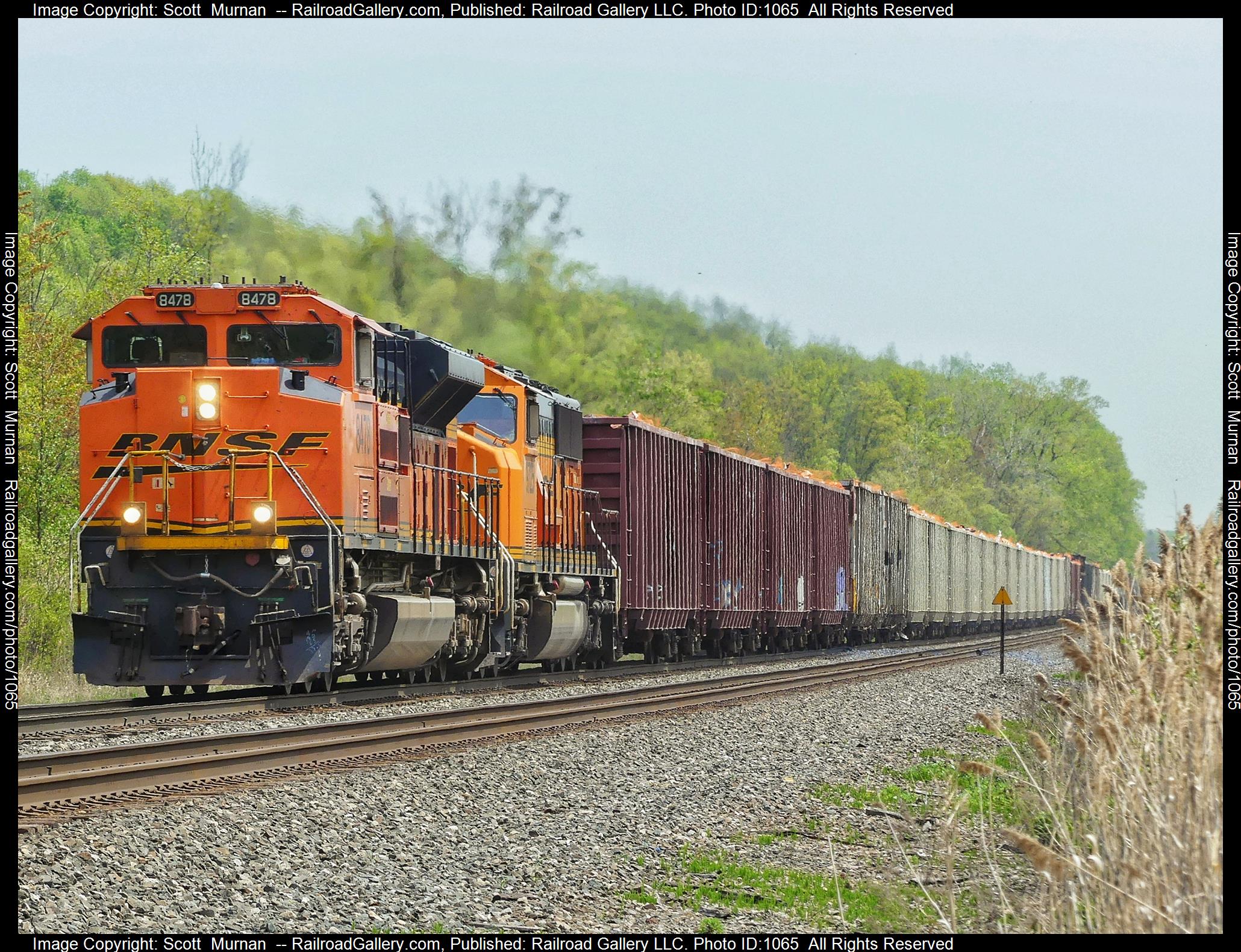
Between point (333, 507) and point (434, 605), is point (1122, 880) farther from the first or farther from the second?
point (434, 605)

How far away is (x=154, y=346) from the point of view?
573 inches

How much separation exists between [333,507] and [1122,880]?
1039 centimetres

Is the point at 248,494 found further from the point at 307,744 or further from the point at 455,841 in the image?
the point at 455,841

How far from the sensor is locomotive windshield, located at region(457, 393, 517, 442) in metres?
18.9

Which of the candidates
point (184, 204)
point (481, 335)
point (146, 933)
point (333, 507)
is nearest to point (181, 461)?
Answer: point (333, 507)

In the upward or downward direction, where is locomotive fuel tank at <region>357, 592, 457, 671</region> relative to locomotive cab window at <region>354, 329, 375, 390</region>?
downward

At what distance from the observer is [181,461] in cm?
1398

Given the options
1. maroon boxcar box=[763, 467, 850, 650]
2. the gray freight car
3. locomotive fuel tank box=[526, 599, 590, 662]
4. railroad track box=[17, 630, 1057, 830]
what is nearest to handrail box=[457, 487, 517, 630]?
locomotive fuel tank box=[526, 599, 590, 662]

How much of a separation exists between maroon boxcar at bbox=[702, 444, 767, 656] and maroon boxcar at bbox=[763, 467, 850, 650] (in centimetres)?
48

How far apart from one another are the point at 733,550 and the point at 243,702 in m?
14.5

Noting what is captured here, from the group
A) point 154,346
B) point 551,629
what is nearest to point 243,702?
point 154,346

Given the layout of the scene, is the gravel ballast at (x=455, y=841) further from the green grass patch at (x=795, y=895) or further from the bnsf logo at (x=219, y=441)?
the bnsf logo at (x=219, y=441)

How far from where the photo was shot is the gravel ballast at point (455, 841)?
21.1 feet

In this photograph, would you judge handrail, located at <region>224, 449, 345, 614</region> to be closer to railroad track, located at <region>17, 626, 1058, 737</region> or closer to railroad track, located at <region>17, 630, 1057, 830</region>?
railroad track, located at <region>17, 626, 1058, 737</region>
